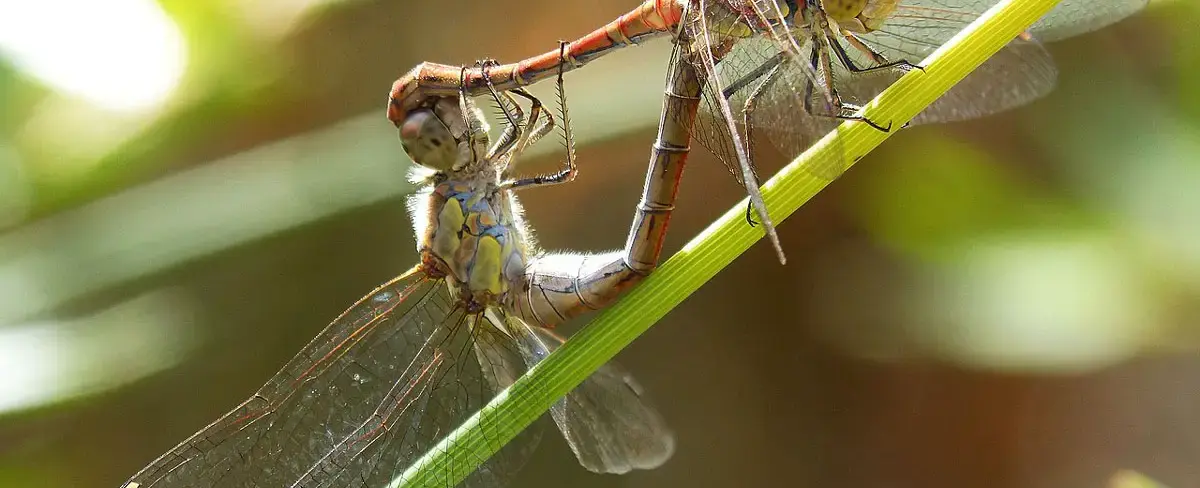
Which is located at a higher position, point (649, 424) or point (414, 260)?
point (414, 260)

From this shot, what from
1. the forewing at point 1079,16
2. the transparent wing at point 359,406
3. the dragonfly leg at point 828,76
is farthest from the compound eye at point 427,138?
the forewing at point 1079,16

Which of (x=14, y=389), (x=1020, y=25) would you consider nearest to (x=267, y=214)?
(x=14, y=389)

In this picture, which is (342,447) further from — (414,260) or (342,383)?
(414,260)

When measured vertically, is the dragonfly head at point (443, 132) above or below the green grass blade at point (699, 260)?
above

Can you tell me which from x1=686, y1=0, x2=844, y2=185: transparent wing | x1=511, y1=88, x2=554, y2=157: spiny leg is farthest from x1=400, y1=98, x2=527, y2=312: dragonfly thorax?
x1=686, y1=0, x2=844, y2=185: transparent wing

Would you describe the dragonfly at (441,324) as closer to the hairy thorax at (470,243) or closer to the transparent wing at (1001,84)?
the hairy thorax at (470,243)

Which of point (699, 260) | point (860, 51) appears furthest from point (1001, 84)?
point (699, 260)

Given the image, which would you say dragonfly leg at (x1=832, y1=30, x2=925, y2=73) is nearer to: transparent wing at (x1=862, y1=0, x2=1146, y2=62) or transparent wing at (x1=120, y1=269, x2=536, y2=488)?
transparent wing at (x1=862, y1=0, x2=1146, y2=62)
